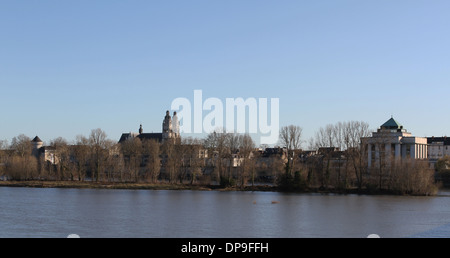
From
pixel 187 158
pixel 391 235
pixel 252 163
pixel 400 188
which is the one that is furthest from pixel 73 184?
pixel 391 235

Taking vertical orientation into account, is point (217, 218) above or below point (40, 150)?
below

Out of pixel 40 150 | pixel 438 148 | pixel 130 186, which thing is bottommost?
pixel 130 186

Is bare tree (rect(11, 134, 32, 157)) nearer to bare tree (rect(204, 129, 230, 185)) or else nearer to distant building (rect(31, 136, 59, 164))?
distant building (rect(31, 136, 59, 164))

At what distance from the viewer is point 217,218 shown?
3344 centimetres

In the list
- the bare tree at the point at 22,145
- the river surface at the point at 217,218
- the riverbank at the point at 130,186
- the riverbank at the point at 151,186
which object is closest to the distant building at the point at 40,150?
the bare tree at the point at 22,145

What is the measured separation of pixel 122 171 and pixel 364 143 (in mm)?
29840

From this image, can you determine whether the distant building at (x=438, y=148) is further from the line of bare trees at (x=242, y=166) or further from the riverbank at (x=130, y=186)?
the riverbank at (x=130, y=186)

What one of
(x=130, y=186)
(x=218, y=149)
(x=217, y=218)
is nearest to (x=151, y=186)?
(x=130, y=186)

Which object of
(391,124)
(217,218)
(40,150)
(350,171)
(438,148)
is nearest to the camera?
(217,218)

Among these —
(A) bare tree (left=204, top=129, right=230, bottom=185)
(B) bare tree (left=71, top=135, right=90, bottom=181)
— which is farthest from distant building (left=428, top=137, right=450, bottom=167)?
(B) bare tree (left=71, top=135, right=90, bottom=181)

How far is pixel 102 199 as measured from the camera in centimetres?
4622

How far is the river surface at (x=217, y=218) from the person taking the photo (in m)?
27.8

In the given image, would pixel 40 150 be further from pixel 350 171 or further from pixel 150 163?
pixel 350 171

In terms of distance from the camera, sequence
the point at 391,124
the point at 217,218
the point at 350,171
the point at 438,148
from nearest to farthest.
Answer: the point at 217,218 → the point at 350,171 → the point at 391,124 → the point at 438,148
